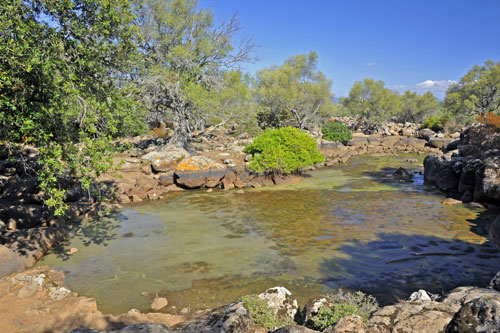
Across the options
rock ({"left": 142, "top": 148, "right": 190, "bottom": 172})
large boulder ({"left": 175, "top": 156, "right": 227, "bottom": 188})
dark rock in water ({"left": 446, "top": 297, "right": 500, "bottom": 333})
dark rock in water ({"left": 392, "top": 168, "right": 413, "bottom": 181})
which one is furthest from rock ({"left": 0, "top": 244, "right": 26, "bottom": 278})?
dark rock in water ({"left": 392, "top": 168, "right": 413, "bottom": 181})

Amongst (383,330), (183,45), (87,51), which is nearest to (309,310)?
(383,330)

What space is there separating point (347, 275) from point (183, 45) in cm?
2333

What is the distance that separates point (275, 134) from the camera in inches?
955

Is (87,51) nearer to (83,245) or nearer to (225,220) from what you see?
(83,245)

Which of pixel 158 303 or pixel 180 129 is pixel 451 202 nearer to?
pixel 158 303

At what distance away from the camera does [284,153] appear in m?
22.2

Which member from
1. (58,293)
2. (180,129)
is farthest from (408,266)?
(180,129)

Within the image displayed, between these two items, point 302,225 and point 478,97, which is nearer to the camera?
point 302,225

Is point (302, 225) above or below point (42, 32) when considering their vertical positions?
below

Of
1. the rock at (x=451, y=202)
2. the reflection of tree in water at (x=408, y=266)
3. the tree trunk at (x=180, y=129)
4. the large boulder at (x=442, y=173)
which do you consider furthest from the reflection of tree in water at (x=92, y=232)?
the large boulder at (x=442, y=173)

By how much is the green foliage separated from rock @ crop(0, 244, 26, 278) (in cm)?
678

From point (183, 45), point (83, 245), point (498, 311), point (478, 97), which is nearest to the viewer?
point (498, 311)

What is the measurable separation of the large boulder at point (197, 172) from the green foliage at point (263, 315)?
14.8 m

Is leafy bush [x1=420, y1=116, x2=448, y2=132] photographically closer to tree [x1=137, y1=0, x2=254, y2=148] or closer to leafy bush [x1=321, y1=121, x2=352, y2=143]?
leafy bush [x1=321, y1=121, x2=352, y2=143]
